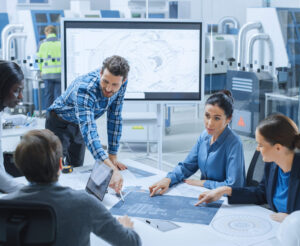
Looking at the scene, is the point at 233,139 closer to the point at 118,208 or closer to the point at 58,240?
the point at 118,208

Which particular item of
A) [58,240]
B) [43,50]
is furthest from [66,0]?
[58,240]

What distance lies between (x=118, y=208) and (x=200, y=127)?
3.60 metres

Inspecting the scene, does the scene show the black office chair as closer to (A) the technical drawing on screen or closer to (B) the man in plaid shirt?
(B) the man in plaid shirt

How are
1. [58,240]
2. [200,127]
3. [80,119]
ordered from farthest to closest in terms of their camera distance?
[200,127]
[80,119]
[58,240]

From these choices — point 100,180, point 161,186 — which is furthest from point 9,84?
point 161,186

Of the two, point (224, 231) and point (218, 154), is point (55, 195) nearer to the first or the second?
point (224, 231)

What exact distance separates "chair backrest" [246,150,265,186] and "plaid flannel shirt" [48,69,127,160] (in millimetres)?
855

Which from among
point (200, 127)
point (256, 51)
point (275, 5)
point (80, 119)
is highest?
point (275, 5)

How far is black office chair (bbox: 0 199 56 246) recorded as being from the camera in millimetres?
1271

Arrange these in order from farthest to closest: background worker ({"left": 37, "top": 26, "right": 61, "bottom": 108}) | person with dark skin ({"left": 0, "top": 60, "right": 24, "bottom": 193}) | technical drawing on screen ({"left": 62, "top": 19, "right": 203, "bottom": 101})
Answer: background worker ({"left": 37, "top": 26, "right": 61, "bottom": 108}) → technical drawing on screen ({"left": 62, "top": 19, "right": 203, "bottom": 101}) → person with dark skin ({"left": 0, "top": 60, "right": 24, "bottom": 193})

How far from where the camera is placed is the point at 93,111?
2738 mm

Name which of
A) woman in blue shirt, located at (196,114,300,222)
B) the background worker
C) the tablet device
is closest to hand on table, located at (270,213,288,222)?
woman in blue shirt, located at (196,114,300,222)

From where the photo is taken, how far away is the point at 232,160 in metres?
2.48

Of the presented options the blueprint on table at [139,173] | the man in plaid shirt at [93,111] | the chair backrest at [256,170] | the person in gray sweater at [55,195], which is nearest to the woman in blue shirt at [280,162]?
the chair backrest at [256,170]
